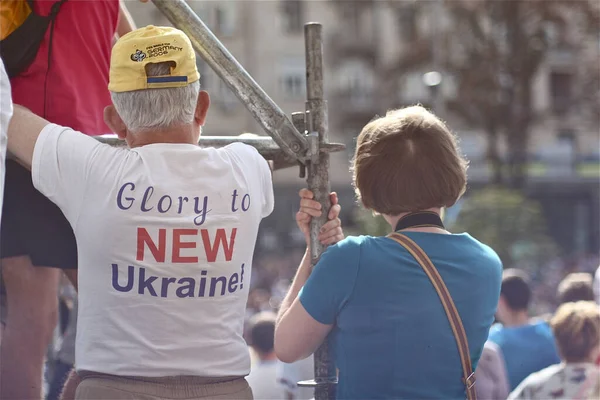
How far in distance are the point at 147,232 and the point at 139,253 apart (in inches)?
2.0

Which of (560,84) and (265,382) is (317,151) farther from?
(560,84)

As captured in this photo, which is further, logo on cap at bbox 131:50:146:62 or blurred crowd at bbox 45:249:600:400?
blurred crowd at bbox 45:249:600:400

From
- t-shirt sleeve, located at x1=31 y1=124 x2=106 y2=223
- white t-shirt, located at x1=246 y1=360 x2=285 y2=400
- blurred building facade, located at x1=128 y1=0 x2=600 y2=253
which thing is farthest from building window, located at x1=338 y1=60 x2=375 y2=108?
t-shirt sleeve, located at x1=31 y1=124 x2=106 y2=223

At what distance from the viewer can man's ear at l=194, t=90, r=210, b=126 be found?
238 cm

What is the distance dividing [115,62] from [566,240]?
36.4m

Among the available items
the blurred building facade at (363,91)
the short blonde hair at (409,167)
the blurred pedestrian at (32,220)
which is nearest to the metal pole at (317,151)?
the short blonde hair at (409,167)

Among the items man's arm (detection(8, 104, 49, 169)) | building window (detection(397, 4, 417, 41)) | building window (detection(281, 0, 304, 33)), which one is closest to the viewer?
man's arm (detection(8, 104, 49, 169))

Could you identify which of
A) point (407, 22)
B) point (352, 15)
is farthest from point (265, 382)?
point (352, 15)

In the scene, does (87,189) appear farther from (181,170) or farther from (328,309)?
(328,309)

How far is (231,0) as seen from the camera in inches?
1414

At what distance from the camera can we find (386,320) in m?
2.39

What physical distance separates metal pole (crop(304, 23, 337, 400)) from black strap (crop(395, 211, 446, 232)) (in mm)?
215

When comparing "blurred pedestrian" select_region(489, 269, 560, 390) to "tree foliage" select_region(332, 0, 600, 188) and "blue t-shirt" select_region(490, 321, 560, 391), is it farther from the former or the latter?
"tree foliage" select_region(332, 0, 600, 188)

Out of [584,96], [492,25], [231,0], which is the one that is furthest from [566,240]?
[231,0]
